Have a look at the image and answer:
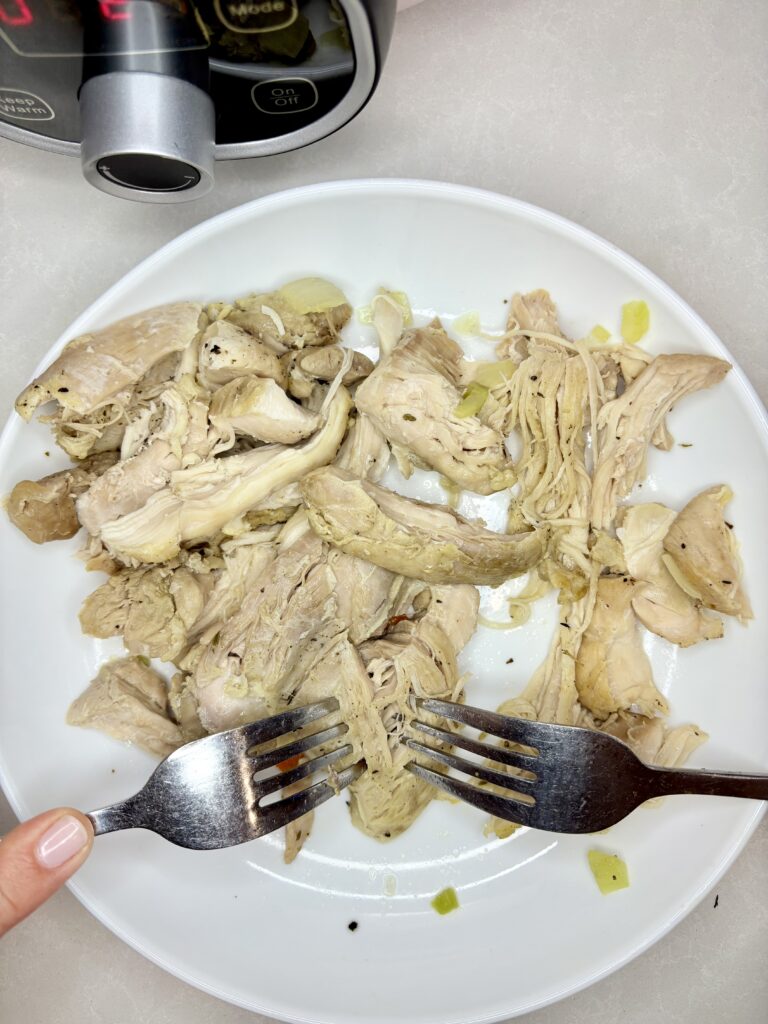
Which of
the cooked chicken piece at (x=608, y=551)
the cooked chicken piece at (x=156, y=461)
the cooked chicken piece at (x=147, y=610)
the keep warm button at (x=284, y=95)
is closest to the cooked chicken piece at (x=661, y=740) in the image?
the cooked chicken piece at (x=608, y=551)

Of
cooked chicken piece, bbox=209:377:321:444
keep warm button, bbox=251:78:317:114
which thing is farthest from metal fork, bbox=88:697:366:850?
keep warm button, bbox=251:78:317:114

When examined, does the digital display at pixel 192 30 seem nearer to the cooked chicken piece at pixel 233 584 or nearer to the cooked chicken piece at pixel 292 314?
the cooked chicken piece at pixel 292 314

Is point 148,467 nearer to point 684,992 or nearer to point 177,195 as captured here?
point 177,195

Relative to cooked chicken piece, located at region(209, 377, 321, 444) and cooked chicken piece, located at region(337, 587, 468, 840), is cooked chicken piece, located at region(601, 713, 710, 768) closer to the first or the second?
cooked chicken piece, located at region(337, 587, 468, 840)

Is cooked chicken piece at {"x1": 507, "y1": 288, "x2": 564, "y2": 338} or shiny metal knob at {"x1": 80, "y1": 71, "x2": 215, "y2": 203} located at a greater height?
shiny metal knob at {"x1": 80, "y1": 71, "x2": 215, "y2": 203}

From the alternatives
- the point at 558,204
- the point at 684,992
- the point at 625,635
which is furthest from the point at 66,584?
the point at 684,992

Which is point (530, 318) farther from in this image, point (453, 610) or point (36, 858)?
point (36, 858)

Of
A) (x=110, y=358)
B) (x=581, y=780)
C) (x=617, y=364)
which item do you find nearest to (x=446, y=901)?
(x=581, y=780)
